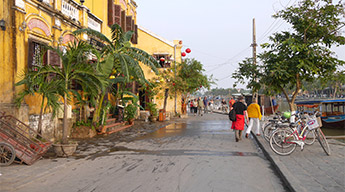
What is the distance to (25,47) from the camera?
9234mm

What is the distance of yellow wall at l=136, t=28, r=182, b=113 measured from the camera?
23703mm

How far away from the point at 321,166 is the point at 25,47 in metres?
9.09

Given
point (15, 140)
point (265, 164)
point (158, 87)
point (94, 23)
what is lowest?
point (265, 164)

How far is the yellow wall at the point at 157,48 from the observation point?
2370cm

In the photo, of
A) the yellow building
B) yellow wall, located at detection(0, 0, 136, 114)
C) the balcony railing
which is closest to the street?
the yellow building

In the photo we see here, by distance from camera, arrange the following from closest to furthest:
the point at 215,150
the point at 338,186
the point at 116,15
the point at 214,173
Answer: the point at 338,186, the point at 214,173, the point at 215,150, the point at 116,15

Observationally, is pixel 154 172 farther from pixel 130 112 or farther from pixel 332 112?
pixel 332 112

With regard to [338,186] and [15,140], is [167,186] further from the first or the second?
[15,140]

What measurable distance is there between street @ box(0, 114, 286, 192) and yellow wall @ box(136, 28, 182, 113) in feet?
48.5

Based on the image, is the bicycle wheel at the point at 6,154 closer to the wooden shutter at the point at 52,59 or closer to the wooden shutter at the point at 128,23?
the wooden shutter at the point at 52,59

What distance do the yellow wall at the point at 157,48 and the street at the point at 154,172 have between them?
14.8m

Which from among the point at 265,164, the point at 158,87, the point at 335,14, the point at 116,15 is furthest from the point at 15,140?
the point at 158,87

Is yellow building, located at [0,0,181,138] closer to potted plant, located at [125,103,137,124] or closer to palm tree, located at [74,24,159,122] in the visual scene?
palm tree, located at [74,24,159,122]

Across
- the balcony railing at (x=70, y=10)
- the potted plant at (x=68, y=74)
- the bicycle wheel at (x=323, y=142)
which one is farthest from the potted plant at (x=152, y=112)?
the bicycle wheel at (x=323, y=142)
